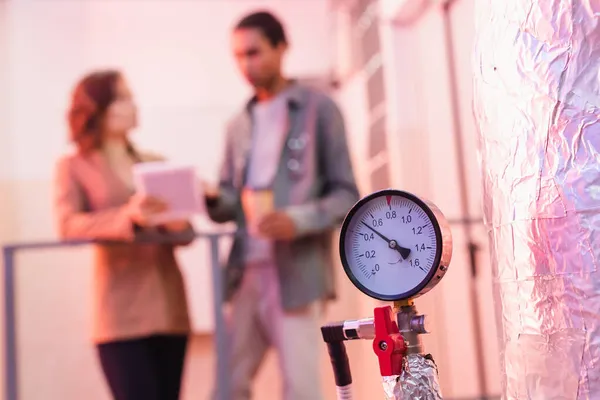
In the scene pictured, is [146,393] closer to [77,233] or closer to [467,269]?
[77,233]

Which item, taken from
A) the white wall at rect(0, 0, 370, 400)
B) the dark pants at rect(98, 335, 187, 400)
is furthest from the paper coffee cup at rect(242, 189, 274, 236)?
the white wall at rect(0, 0, 370, 400)

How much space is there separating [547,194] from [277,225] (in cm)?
139

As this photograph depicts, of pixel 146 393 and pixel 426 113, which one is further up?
pixel 426 113

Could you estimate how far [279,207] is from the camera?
2.48 m

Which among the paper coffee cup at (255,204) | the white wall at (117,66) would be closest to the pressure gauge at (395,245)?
the paper coffee cup at (255,204)

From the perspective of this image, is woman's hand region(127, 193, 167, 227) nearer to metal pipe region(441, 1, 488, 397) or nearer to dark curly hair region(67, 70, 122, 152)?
dark curly hair region(67, 70, 122, 152)

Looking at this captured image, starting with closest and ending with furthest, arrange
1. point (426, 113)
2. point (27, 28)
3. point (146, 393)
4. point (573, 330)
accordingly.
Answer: point (573, 330) < point (146, 393) < point (426, 113) < point (27, 28)

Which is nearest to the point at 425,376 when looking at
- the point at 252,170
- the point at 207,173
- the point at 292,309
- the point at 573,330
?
the point at 573,330

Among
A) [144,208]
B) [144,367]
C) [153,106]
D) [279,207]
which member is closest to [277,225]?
[279,207]

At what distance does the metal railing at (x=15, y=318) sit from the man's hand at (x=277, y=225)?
A: 0.12 metres

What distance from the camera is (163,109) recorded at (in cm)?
315

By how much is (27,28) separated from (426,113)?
5.28 ft

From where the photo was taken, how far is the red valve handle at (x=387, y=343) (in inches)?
41.3

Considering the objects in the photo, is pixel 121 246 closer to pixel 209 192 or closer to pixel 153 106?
pixel 209 192
